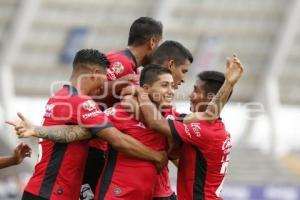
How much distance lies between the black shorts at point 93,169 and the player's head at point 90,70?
2.00ft

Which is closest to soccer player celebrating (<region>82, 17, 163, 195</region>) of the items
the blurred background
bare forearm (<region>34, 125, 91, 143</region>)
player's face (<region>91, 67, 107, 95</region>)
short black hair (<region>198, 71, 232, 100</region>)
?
player's face (<region>91, 67, 107, 95</region>)

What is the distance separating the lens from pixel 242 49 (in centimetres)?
2591

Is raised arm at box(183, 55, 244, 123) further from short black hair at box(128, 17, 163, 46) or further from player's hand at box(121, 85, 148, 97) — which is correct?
short black hair at box(128, 17, 163, 46)

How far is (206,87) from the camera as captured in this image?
834cm

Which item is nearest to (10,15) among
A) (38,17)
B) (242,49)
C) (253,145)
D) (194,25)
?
(38,17)

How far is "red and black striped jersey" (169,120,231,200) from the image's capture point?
8.25 metres

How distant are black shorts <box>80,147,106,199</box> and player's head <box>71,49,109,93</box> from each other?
61 centimetres

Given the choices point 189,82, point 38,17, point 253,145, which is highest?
point 38,17

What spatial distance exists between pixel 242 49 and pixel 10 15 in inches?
256

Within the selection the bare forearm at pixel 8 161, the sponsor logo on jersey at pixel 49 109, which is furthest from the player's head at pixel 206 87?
the bare forearm at pixel 8 161

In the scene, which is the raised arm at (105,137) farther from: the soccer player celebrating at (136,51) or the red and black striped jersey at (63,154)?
the soccer player celebrating at (136,51)

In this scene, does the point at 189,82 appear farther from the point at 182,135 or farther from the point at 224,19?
the point at 182,135

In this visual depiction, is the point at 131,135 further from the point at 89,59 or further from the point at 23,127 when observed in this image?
the point at 23,127

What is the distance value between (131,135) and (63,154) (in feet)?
1.98
